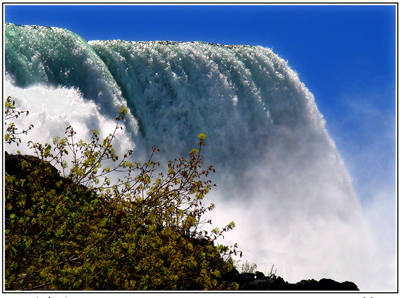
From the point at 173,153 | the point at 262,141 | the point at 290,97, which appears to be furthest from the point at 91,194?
the point at 290,97

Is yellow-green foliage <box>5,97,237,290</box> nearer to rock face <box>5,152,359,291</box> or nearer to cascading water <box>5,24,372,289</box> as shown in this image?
rock face <box>5,152,359,291</box>

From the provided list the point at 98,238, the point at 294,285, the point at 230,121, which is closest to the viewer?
the point at 98,238

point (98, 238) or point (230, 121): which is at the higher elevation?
point (230, 121)

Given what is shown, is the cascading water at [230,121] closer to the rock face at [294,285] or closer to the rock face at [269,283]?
the rock face at [269,283]

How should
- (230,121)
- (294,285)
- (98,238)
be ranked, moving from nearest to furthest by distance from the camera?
(98,238) → (294,285) → (230,121)

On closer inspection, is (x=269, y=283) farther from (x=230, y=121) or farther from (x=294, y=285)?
(x=230, y=121)

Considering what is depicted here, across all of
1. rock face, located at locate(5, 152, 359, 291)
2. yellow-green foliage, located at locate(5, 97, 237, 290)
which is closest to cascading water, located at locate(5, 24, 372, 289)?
rock face, located at locate(5, 152, 359, 291)

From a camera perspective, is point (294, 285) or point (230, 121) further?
point (230, 121)

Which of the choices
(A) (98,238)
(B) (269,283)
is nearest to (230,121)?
(B) (269,283)
